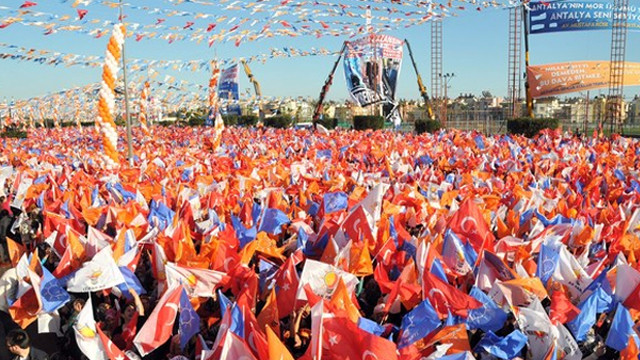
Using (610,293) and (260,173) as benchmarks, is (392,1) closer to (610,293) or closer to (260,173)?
(260,173)

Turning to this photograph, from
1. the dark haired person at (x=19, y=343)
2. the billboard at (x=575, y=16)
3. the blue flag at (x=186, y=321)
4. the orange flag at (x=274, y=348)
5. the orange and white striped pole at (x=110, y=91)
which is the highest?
the billboard at (x=575, y=16)

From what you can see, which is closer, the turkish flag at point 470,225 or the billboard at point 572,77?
the turkish flag at point 470,225

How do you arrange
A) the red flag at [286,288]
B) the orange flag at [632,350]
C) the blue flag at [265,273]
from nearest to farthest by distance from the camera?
the orange flag at [632,350]
the red flag at [286,288]
the blue flag at [265,273]

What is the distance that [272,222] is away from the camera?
424 centimetres

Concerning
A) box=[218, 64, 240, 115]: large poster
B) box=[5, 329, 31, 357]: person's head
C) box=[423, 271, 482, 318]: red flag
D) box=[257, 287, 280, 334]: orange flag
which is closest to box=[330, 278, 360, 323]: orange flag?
box=[257, 287, 280, 334]: orange flag

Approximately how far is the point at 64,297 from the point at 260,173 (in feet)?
14.1

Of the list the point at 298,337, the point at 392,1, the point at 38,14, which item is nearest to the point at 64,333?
the point at 298,337

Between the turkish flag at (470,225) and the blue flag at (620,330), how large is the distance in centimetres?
109

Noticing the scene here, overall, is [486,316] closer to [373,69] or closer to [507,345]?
[507,345]

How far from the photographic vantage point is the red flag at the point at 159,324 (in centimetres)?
272

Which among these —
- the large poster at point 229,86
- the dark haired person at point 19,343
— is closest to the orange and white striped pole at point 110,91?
the dark haired person at point 19,343

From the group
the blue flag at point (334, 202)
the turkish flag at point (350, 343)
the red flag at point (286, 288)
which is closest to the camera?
the turkish flag at point (350, 343)

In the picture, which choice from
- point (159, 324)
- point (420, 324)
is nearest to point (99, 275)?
point (159, 324)

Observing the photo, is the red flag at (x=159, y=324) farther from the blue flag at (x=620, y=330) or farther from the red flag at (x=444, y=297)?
the blue flag at (x=620, y=330)
